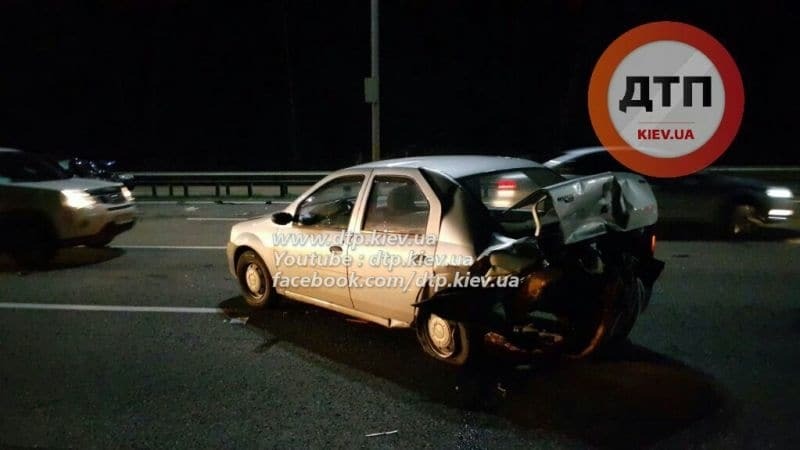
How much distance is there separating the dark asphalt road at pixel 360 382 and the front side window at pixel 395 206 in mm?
1068

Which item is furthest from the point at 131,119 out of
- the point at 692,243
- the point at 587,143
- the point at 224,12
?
the point at 692,243

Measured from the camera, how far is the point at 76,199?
9.71 meters

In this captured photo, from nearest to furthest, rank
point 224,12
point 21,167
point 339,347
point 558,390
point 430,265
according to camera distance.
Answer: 1. point 558,390
2. point 430,265
3. point 339,347
4. point 21,167
5. point 224,12

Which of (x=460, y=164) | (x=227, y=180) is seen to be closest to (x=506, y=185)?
(x=460, y=164)

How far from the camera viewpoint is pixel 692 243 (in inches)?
414

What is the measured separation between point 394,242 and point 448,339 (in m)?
0.87

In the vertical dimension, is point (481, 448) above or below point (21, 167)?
below

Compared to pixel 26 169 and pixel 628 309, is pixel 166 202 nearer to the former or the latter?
pixel 26 169

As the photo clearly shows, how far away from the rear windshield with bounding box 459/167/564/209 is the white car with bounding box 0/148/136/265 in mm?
6431

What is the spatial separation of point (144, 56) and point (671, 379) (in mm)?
43109

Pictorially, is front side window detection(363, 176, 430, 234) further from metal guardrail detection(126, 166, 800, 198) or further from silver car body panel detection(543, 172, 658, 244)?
metal guardrail detection(126, 166, 800, 198)

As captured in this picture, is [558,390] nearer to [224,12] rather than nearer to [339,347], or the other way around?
[339,347]

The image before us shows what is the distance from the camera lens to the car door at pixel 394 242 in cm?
530

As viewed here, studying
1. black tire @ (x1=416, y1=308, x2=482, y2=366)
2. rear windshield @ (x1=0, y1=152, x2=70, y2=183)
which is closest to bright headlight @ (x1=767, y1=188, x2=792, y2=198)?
black tire @ (x1=416, y1=308, x2=482, y2=366)
